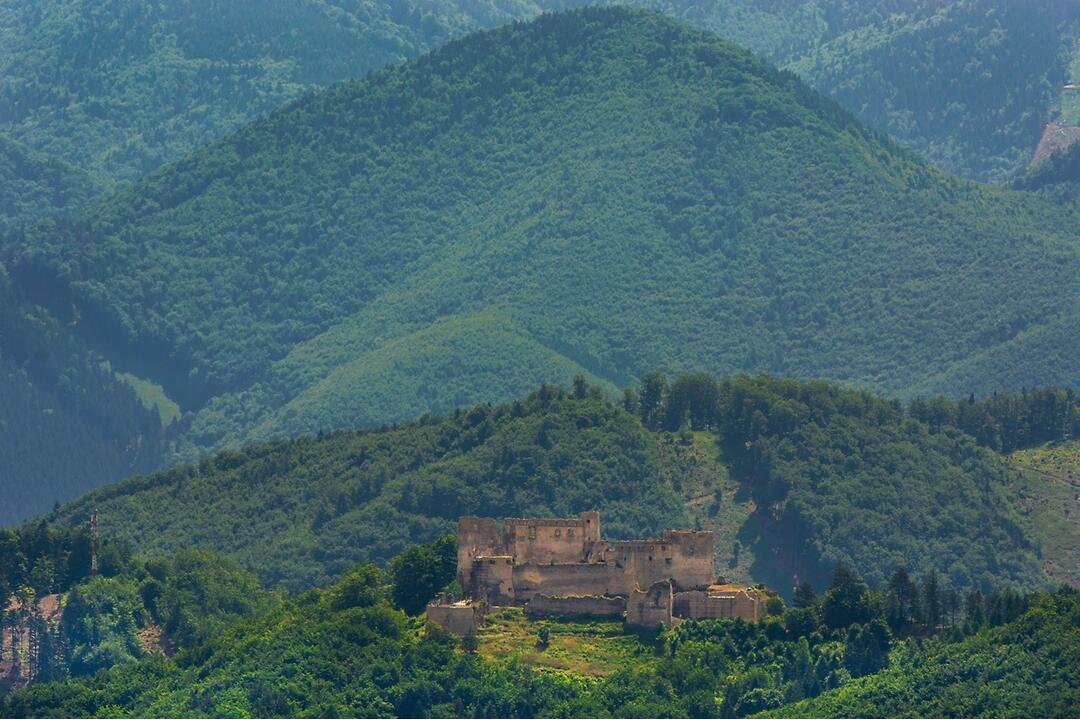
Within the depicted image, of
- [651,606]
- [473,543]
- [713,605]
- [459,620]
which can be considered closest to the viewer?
[459,620]

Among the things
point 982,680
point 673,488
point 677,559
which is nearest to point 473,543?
point 677,559

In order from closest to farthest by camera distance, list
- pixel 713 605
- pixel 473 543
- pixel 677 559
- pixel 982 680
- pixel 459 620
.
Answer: pixel 982 680 → pixel 459 620 → pixel 713 605 → pixel 677 559 → pixel 473 543

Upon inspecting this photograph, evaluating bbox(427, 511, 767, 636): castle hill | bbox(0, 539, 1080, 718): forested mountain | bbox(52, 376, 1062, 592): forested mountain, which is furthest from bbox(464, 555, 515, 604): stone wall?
bbox(52, 376, 1062, 592): forested mountain

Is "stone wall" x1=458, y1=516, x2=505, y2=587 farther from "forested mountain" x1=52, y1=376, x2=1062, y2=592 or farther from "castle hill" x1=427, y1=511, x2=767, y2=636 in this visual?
"forested mountain" x1=52, y1=376, x2=1062, y2=592

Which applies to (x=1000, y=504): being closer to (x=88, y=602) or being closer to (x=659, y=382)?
(x=659, y=382)

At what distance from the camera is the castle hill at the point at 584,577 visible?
147375 mm

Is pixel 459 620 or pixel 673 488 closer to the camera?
pixel 459 620

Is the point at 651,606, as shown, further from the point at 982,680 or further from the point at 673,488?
the point at 673,488

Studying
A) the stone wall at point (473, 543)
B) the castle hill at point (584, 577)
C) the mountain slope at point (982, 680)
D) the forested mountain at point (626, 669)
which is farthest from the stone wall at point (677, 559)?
the mountain slope at point (982, 680)

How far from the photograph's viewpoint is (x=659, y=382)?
629 ft

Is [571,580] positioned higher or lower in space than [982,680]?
higher

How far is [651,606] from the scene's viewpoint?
484ft

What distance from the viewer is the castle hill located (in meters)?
147

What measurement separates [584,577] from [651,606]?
289 cm
